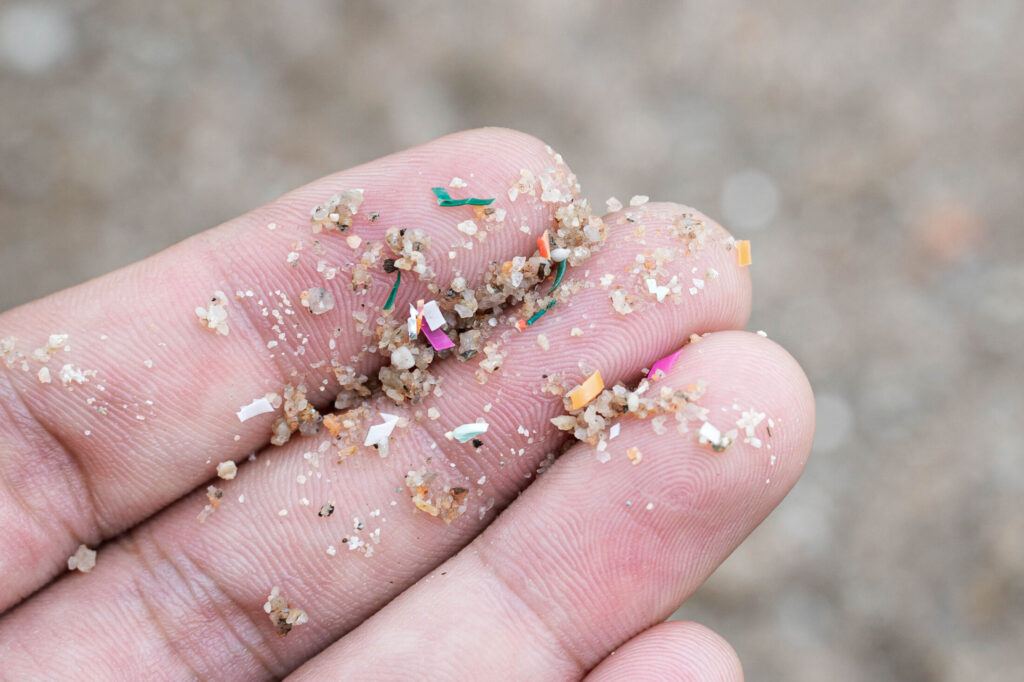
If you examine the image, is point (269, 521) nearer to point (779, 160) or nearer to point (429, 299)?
point (429, 299)

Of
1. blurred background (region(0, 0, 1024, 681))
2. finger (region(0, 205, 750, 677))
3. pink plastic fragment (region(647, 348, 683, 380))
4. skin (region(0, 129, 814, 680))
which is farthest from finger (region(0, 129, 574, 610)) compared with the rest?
blurred background (region(0, 0, 1024, 681))

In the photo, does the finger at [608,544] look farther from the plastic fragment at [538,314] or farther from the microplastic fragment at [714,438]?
the plastic fragment at [538,314]

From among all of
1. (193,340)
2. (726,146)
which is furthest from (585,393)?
(726,146)

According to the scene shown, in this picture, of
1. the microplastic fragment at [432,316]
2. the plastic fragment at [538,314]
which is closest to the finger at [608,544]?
the plastic fragment at [538,314]

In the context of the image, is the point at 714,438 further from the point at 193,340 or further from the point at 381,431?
the point at 193,340

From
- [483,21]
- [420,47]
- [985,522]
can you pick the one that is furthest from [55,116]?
[985,522]

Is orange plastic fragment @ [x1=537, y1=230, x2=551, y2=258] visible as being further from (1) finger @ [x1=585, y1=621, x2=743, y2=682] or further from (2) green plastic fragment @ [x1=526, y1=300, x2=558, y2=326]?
(1) finger @ [x1=585, y1=621, x2=743, y2=682]
